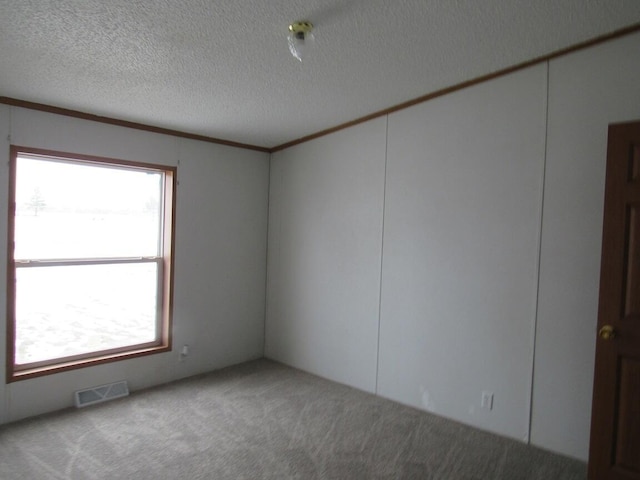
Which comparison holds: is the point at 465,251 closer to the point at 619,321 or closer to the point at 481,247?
the point at 481,247

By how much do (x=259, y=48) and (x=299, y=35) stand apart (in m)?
0.32

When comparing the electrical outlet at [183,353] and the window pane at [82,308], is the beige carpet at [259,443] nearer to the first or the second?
the electrical outlet at [183,353]

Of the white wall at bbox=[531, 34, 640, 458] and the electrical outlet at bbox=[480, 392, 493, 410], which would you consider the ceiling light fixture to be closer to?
the white wall at bbox=[531, 34, 640, 458]

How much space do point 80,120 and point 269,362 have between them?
309 cm

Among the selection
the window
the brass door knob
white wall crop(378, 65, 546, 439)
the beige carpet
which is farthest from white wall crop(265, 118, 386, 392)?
the brass door knob

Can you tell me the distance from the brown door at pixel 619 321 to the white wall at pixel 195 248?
11.0 ft

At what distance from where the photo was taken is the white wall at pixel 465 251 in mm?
2781

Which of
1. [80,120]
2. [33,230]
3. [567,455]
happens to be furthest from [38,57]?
[567,455]

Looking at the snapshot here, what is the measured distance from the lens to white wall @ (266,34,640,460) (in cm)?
254

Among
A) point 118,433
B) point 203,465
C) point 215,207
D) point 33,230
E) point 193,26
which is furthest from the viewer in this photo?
point 215,207

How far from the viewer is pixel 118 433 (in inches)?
111

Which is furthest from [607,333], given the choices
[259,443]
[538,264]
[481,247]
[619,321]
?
[259,443]

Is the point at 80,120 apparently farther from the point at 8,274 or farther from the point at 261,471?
the point at 261,471

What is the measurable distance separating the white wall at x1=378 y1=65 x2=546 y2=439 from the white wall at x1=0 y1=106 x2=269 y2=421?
171cm
